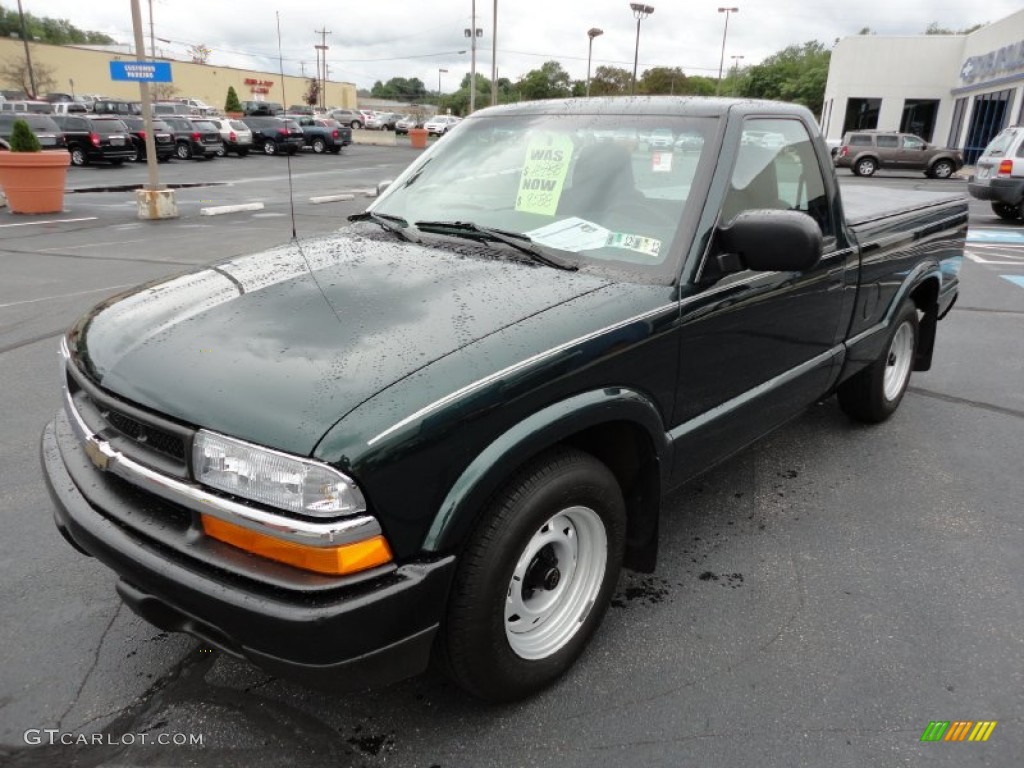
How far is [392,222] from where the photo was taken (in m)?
3.25

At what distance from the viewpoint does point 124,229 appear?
1260cm

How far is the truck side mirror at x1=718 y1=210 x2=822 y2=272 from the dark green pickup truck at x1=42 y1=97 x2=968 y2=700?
0.01m

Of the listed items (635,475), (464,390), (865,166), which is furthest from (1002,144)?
(464,390)

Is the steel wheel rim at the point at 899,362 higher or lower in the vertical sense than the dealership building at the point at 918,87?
lower

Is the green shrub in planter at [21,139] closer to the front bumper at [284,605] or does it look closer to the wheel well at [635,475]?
the front bumper at [284,605]

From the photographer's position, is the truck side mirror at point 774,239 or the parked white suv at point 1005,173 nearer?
the truck side mirror at point 774,239

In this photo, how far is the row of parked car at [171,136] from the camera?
2459 cm

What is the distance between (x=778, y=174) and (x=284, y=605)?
2.70 meters

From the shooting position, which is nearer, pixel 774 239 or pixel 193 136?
pixel 774 239

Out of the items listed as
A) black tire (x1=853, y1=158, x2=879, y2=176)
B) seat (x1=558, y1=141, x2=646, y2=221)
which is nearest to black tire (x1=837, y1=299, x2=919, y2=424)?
seat (x1=558, y1=141, x2=646, y2=221)

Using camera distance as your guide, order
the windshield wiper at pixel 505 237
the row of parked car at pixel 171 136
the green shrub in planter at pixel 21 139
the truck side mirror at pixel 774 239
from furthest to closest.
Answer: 1. the row of parked car at pixel 171 136
2. the green shrub in planter at pixel 21 139
3. the windshield wiper at pixel 505 237
4. the truck side mirror at pixel 774 239

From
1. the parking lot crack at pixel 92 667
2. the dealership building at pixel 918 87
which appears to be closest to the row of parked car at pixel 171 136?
the parking lot crack at pixel 92 667

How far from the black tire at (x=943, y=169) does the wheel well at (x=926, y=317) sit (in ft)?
90.9

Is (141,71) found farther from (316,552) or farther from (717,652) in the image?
(717,652)
